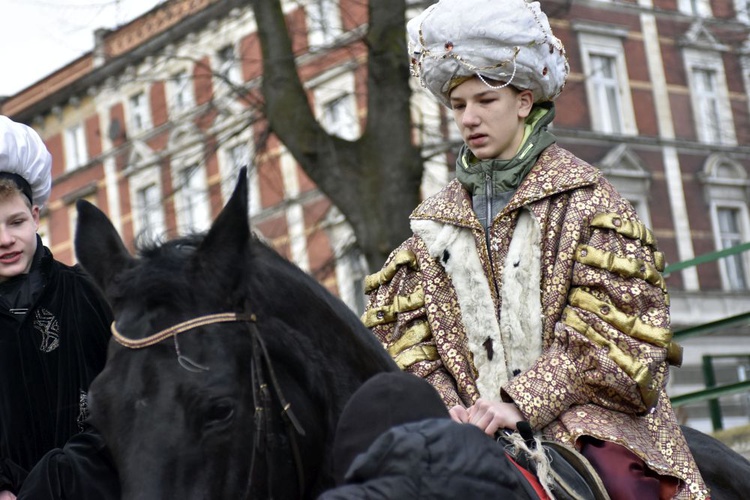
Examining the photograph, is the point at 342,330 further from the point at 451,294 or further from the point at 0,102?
the point at 0,102

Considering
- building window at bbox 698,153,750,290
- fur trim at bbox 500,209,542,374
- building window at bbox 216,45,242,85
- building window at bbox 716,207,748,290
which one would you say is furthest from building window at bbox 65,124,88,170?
fur trim at bbox 500,209,542,374

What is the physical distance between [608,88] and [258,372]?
34543 mm

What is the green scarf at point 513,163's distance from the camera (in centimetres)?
485

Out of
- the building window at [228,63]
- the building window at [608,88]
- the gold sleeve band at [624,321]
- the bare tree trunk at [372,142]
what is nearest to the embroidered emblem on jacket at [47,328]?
the gold sleeve band at [624,321]

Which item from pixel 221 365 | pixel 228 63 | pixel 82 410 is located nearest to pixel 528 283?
pixel 221 365

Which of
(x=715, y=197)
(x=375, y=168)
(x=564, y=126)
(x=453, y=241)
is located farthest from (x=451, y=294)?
(x=715, y=197)

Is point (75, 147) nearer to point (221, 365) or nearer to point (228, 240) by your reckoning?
point (228, 240)

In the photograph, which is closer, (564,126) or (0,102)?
(564,126)

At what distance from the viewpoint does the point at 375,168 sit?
12.6 m

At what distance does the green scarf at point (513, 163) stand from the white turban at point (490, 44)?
0.35ft

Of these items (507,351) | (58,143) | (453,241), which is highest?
(58,143)

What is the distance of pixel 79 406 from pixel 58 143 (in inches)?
1658

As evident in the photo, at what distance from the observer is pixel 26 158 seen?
195 inches

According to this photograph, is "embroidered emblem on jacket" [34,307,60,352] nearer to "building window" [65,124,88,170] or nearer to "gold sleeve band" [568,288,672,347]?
"gold sleeve band" [568,288,672,347]
